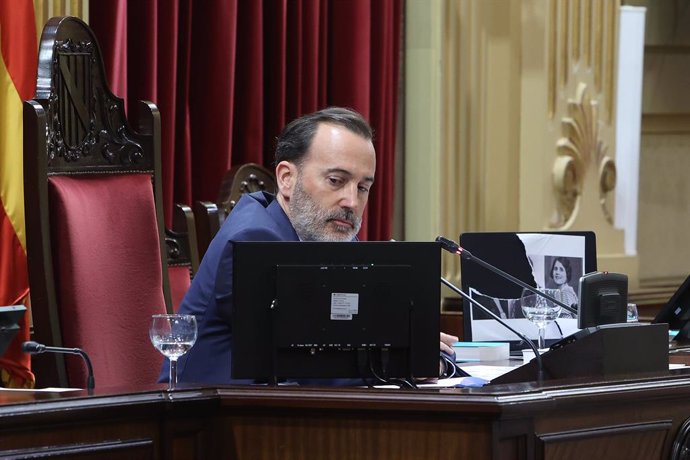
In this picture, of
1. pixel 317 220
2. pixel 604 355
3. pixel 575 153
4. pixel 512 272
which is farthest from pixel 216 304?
pixel 575 153

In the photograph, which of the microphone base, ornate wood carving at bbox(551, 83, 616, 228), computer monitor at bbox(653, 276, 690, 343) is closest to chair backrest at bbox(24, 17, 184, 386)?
the microphone base

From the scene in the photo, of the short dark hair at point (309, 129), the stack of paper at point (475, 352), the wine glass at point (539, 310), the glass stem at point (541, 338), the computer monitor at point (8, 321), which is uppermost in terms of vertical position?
the short dark hair at point (309, 129)

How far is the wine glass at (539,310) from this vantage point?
11.2ft

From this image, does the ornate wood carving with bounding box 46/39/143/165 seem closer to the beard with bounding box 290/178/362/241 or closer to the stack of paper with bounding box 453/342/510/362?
the beard with bounding box 290/178/362/241

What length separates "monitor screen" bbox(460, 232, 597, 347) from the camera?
11.9ft

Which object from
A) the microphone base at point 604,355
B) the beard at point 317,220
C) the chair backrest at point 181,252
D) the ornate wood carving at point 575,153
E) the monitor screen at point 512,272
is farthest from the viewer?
A: the ornate wood carving at point 575,153

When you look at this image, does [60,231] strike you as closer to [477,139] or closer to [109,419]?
[109,419]

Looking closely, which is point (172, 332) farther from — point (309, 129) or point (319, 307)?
point (309, 129)

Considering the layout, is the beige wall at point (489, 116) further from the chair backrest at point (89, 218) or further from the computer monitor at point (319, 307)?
the computer monitor at point (319, 307)

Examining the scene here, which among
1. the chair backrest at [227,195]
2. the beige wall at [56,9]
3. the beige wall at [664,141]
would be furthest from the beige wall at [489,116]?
the beige wall at [56,9]

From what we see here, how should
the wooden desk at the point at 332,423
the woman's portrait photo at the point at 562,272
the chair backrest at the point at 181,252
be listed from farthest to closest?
the chair backrest at the point at 181,252 → the woman's portrait photo at the point at 562,272 → the wooden desk at the point at 332,423

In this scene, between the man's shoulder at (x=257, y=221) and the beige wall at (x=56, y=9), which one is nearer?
the man's shoulder at (x=257, y=221)

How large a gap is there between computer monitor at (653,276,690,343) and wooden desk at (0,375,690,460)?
135cm

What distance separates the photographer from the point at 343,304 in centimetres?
262
